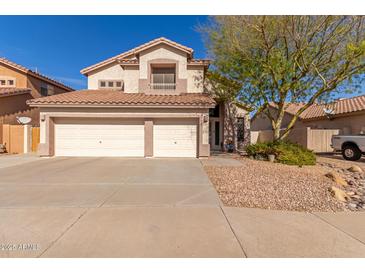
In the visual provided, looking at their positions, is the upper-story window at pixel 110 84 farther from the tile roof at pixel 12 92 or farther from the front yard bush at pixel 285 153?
the front yard bush at pixel 285 153

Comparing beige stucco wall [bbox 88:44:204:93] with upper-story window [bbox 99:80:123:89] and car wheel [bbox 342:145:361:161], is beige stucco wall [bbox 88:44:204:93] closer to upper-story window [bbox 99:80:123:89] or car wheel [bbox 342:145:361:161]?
upper-story window [bbox 99:80:123:89]

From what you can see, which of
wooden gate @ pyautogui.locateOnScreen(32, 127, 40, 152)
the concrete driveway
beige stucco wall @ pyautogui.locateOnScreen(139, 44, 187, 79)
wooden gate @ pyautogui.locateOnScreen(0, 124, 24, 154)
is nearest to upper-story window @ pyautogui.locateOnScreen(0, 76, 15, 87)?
wooden gate @ pyautogui.locateOnScreen(0, 124, 24, 154)

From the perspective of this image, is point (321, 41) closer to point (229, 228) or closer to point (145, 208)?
point (229, 228)

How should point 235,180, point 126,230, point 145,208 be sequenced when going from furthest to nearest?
point 235,180
point 145,208
point 126,230

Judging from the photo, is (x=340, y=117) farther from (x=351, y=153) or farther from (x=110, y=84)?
(x=110, y=84)

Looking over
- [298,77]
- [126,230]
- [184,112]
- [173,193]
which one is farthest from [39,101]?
[298,77]

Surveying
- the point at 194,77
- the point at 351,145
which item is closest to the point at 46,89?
the point at 194,77

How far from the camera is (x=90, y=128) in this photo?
1119cm

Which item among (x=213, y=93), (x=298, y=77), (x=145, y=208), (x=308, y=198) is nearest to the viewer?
(x=145, y=208)

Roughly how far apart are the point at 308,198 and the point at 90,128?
1078 centimetres

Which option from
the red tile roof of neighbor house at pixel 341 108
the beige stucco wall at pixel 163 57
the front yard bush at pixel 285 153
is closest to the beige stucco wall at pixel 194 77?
the beige stucco wall at pixel 163 57

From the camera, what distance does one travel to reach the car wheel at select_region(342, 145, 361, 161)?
10883 mm

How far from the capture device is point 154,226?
3.30 meters

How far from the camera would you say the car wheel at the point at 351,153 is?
35.7ft
